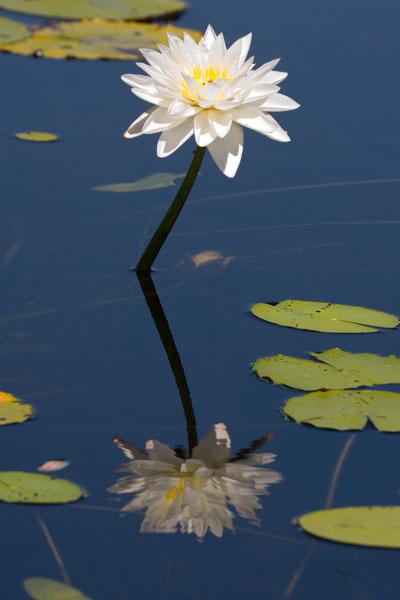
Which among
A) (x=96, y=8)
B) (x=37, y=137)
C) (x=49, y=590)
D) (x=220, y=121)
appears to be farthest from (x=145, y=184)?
(x=96, y=8)

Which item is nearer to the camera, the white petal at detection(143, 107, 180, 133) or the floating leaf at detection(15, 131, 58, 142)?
the white petal at detection(143, 107, 180, 133)

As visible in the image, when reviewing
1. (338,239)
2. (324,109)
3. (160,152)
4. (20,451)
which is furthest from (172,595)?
(324,109)

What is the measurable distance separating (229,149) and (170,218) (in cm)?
26

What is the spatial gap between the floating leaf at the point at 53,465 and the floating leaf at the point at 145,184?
1.27 m

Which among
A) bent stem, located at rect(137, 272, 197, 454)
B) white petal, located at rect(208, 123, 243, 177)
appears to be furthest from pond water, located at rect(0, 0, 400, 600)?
white petal, located at rect(208, 123, 243, 177)

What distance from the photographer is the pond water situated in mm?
1945

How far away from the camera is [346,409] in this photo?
7.73ft

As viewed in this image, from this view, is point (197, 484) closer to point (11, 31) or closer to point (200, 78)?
point (200, 78)

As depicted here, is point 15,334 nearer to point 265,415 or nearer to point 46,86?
point 265,415

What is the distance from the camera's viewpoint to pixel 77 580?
188 centimetres

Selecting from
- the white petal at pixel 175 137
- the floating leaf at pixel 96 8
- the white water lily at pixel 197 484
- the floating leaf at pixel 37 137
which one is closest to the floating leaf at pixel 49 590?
the white water lily at pixel 197 484

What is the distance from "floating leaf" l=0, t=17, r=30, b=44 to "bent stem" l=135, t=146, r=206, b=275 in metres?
1.89

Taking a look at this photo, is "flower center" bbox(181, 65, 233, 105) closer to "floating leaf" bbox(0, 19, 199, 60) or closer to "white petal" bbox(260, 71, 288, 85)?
"white petal" bbox(260, 71, 288, 85)

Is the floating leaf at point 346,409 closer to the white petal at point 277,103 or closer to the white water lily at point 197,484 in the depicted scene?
the white water lily at point 197,484
